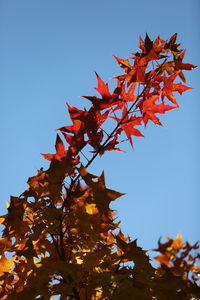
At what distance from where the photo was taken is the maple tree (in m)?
1.38

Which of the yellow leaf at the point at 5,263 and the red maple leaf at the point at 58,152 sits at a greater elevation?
the red maple leaf at the point at 58,152

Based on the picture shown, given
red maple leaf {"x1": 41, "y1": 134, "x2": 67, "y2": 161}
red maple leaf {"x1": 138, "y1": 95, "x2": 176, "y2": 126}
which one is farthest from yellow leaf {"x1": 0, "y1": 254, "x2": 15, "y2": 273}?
red maple leaf {"x1": 138, "y1": 95, "x2": 176, "y2": 126}

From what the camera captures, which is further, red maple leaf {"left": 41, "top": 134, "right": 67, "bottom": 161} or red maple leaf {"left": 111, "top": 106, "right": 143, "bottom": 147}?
red maple leaf {"left": 111, "top": 106, "right": 143, "bottom": 147}

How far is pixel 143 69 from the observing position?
1.87 m

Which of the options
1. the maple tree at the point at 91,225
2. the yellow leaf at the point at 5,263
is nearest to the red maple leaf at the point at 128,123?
the maple tree at the point at 91,225

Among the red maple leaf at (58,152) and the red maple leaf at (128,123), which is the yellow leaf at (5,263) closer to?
the red maple leaf at (58,152)

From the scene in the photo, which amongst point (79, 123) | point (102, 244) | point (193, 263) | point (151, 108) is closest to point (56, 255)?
point (102, 244)

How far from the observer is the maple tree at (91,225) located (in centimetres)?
138

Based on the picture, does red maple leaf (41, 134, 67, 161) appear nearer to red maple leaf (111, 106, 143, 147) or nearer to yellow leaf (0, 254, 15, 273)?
red maple leaf (111, 106, 143, 147)

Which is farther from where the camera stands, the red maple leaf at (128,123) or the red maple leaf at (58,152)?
the red maple leaf at (128,123)

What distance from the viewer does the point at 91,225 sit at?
153 centimetres

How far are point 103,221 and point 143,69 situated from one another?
2.95ft

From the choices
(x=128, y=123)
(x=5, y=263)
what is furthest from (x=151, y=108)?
(x=5, y=263)

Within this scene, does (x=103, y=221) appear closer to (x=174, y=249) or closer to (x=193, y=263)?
(x=193, y=263)
